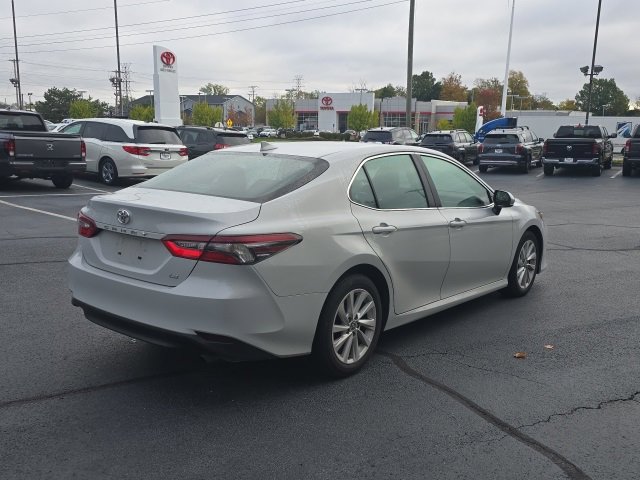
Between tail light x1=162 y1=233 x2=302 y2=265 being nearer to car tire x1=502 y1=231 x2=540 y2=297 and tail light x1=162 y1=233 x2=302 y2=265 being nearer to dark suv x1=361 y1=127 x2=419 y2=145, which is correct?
car tire x1=502 y1=231 x2=540 y2=297

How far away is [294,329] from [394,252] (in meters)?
1.09

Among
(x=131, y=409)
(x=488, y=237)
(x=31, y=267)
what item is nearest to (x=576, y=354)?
(x=488, y=237)

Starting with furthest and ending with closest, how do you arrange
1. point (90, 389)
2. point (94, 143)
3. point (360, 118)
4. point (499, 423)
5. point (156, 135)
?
point (360, 118) → point (94, 143) → point (156, 135) → point (90, 389) → point (499, 423)

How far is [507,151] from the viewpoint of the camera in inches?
991

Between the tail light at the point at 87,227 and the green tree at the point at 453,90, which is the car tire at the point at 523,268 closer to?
the tail light at the point at 87,227

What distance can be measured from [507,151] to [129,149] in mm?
15621

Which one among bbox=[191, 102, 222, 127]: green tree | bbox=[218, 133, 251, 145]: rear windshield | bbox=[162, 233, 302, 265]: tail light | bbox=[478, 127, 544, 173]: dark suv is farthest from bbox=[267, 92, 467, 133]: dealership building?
bbox=[162, 233, 302, 265]: tail light

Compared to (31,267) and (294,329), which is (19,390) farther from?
(31,267)

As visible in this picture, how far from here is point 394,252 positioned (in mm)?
4473

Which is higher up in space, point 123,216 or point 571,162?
point 123,216

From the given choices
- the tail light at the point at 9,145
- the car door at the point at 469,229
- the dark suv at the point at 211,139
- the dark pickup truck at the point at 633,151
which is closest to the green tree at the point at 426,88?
the dark pickup truck at the point at 633,151

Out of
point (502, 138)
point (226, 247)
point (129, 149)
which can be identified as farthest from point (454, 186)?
point (502, 138)

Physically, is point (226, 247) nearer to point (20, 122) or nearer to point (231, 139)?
point (20, 122)

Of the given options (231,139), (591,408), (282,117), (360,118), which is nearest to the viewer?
(591,408)
